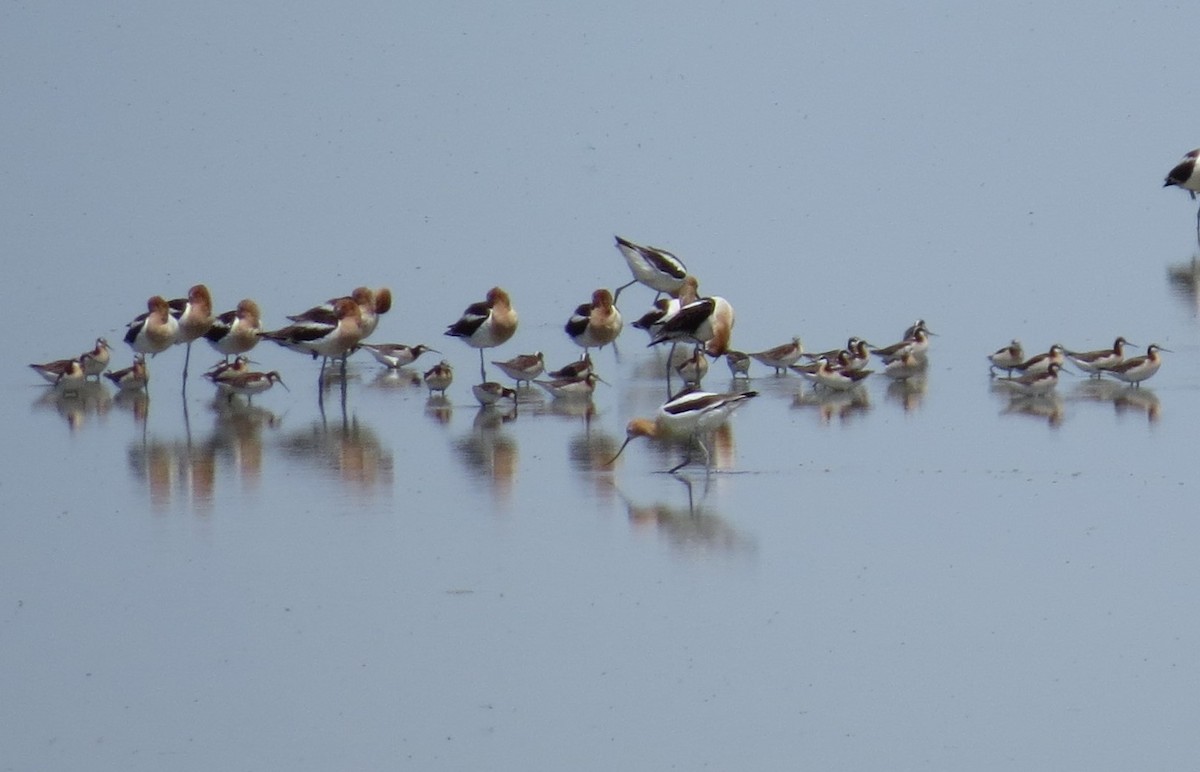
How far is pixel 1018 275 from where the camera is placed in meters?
25.7

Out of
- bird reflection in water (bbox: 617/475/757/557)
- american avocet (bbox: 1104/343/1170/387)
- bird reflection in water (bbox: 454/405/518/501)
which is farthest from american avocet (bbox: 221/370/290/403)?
american avocet (bbox: 1104/343/1170/387)

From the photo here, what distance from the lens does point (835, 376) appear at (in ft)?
59.2

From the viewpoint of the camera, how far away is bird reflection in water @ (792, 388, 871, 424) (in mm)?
16812

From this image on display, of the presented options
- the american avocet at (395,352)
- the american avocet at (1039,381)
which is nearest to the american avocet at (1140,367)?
the american avocet at (1039,381)

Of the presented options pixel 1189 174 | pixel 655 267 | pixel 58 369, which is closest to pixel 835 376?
pixel 655 267

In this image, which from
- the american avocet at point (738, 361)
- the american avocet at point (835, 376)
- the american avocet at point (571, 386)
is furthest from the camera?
the american avocet at point (738, 361)

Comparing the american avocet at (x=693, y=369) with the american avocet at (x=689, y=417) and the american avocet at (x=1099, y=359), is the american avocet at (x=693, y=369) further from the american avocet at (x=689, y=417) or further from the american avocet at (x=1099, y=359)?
the american avocet at (x=689, y=417)

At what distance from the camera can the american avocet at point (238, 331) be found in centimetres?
2030

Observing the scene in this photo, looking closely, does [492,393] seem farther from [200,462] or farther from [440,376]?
[200,462]

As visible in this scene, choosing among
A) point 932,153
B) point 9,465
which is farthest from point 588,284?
point 932,153

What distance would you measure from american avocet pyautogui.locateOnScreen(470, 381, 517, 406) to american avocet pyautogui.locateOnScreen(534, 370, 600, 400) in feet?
0.97

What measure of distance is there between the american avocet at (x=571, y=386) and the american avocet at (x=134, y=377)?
385 centimetres

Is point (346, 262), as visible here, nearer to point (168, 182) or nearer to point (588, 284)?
point (588, 284)

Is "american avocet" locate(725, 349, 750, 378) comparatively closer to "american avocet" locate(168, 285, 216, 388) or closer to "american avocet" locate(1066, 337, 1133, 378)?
"american avocet" locate(1066, 337, 1133, 378)
